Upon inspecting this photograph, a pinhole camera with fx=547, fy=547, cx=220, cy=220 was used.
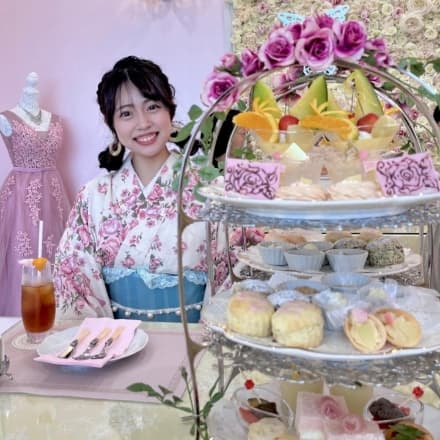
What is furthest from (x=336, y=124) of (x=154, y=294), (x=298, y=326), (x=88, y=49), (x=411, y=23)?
(x=88, y=49)

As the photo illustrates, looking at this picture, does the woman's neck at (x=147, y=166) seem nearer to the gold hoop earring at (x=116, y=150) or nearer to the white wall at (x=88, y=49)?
the gold hoop earring at (x=116, y=150)

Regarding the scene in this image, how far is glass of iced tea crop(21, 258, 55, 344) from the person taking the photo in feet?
4.15

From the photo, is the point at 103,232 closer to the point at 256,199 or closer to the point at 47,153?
the point at 256,199

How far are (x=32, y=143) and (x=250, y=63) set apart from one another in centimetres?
245

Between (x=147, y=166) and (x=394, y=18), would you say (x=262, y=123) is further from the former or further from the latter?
(x=394, y=18)

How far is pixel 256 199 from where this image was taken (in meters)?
0.71

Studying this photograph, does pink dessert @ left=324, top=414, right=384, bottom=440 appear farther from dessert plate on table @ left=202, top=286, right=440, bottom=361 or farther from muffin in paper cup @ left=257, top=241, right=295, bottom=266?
muffin in paper cup @ left=257, top=241, right=295, bottom=266

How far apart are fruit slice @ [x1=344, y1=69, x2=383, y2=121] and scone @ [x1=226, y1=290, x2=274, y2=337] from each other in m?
0.34

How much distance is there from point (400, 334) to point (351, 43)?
0.37m

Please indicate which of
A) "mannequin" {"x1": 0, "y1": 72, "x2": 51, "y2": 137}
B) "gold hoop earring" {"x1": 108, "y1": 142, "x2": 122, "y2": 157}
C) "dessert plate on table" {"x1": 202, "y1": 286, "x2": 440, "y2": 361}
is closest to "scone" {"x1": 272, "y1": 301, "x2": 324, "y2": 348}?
"dessert plate on table" {"x1": 202, "y1": 286, "x2": 440, "y2": 361}

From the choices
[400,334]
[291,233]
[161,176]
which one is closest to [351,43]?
[400,334]

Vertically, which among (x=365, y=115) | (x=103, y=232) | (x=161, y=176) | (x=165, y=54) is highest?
(x=165, y=54)

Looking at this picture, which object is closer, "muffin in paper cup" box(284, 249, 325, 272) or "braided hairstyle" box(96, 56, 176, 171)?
"muffin in paper cup" box(284, 249, 325, 272)

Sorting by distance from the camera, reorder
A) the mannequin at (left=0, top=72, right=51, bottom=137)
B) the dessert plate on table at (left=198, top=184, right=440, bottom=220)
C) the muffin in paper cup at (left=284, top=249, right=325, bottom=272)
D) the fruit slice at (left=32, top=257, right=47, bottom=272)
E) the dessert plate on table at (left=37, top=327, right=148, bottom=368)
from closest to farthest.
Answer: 1. the dessert plate on table at (left=198, top=184, right=440, bottom=220)
2. the muffin in paper cup at (left=284, top=249, right=325, bottom=272)
3. the dessert plate on table at (left=37, top=327, right=148, bottom=368)
4. the fruit slice at (left=32, top=257, right=47, bottom=272)
5. the mannequin at (left=0, top=72, right=51, bottom=137)
